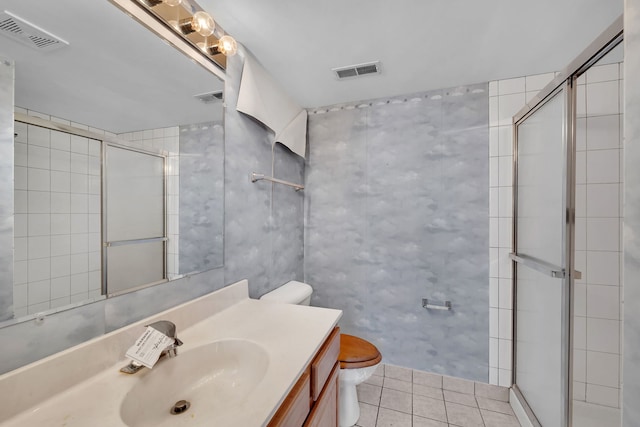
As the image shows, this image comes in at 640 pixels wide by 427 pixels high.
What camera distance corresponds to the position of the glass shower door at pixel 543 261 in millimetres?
1220

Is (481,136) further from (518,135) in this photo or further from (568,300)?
(568,300)

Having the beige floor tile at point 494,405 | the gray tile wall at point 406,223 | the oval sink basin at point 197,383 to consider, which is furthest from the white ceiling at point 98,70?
the beige floor tile at point 494,405

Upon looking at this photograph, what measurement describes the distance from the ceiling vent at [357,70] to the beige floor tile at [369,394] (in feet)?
7.28

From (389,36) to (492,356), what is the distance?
217cm

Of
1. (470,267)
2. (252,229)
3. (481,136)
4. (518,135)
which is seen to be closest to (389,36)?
(481,136)

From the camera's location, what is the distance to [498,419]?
1611 millimetres

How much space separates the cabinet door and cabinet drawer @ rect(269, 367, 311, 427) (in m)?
0.05

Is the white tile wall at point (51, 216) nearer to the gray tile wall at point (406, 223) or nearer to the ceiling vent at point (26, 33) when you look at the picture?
the ceiling vent at point (26, 33)

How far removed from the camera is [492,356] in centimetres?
181

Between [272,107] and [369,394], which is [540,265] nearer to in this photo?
[369,394]

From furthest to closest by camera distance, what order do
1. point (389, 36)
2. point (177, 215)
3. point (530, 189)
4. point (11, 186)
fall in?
1. point (530, 189)
2. point (389, 36)
3. point (177, 215)
4. point (11, 186)

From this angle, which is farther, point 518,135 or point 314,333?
point 518,135

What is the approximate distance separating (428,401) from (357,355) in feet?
2.35

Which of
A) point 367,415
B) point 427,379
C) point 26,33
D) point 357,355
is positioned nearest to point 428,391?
point 427,379
